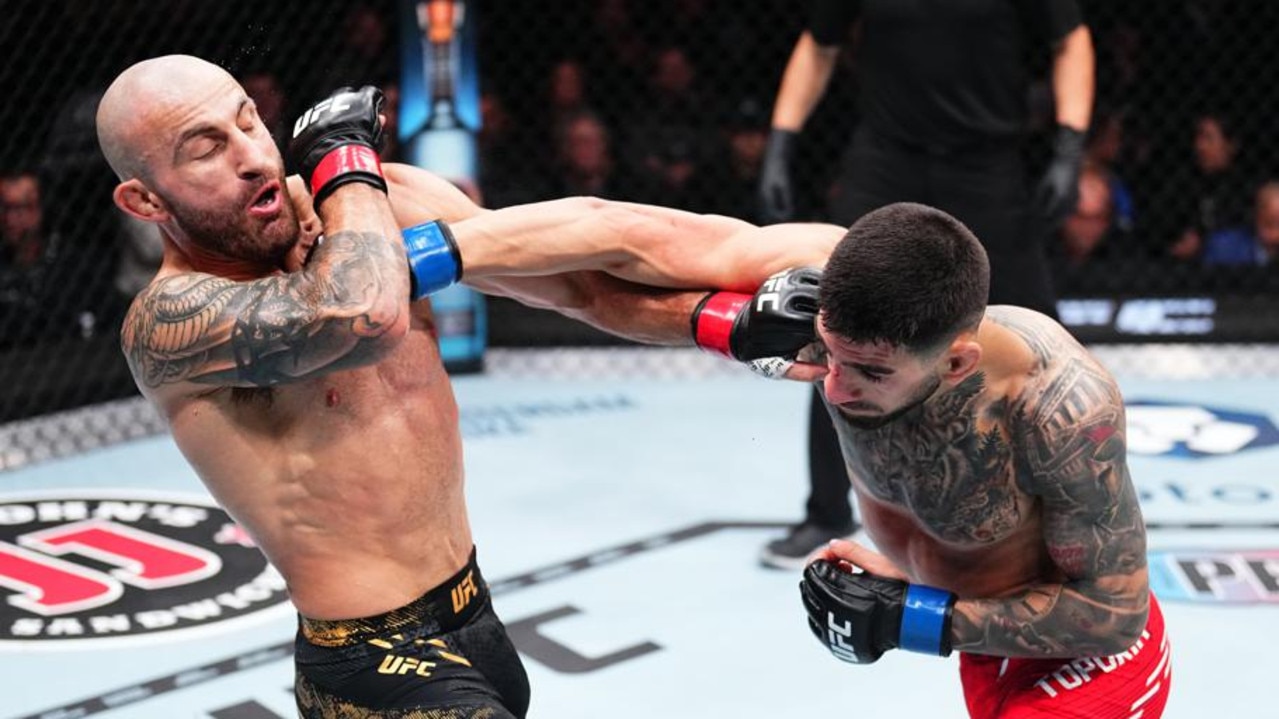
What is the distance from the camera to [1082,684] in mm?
1954

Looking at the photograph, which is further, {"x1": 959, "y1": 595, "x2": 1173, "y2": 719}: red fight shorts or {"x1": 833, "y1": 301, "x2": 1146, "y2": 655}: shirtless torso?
{"x1": 959, "y1": 595, "x2": 1173, "y2": 719}: red fight shorts

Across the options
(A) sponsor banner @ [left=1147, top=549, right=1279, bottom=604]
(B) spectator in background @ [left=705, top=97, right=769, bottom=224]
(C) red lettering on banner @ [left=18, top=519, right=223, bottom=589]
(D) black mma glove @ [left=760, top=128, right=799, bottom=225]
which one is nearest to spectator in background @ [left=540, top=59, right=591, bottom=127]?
(B) spectator in background @ [left=705, top=97, right=769, bottom=224]

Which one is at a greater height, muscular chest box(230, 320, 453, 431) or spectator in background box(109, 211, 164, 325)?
muscular chest box(230, 320, 453, 431)

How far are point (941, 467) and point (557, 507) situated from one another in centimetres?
234

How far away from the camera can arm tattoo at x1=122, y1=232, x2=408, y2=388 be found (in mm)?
1807

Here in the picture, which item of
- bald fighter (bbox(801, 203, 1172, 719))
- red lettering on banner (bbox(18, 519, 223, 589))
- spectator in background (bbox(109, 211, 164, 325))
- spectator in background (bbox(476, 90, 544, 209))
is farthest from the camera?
spectator in background (bbox(476, 90, 544, 209))

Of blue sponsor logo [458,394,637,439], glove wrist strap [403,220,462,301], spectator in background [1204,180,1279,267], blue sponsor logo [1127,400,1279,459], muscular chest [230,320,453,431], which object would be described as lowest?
blue sponsor logo [458,394,637,439]

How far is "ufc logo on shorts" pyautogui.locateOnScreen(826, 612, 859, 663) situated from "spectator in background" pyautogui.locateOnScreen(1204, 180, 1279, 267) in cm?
398

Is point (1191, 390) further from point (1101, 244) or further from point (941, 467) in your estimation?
point (941, 467)

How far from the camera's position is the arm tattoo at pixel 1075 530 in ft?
5.92

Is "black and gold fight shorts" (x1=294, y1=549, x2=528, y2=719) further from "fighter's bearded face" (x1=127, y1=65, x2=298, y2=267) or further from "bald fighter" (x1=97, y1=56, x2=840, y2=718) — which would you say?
"fighter's bearded face" (x1=127, y1=65, x2=298, y2=267)

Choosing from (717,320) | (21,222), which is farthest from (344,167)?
(21,222)

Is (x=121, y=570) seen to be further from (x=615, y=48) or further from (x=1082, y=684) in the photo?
(x=615, y=48)

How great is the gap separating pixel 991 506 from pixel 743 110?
13.8 feet
